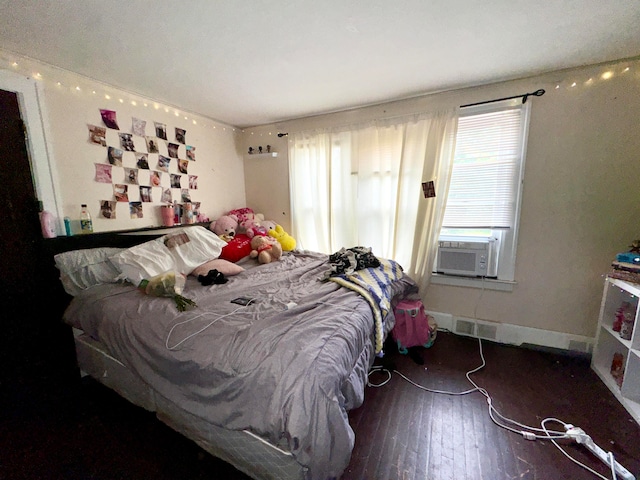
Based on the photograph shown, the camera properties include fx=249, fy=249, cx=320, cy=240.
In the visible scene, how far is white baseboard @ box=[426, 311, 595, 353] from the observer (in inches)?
84.2

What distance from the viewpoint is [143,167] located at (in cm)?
235

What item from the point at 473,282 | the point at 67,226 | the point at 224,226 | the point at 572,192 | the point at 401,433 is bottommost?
the point at 401,433

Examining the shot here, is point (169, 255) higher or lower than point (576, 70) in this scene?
lower

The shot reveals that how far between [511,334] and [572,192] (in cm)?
134

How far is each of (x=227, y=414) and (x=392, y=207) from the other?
226cm

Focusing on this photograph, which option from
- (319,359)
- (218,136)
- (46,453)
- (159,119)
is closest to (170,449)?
(46,453)

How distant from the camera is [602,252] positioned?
2016 mm

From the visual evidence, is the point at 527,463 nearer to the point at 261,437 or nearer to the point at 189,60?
the point at 261,437

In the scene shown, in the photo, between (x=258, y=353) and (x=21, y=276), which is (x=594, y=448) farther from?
(x=21, y=276)

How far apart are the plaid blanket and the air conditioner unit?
22.5 inches

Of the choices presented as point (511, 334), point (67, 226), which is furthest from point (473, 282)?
point (67, 226)

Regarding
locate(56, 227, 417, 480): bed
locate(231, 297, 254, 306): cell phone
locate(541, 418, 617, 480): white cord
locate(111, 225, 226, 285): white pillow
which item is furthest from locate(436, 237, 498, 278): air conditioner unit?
locate(111, 225, 226, 285): white pillow

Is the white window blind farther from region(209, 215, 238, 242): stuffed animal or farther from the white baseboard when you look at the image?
region(209, 215, 238, 242): stuffed animal

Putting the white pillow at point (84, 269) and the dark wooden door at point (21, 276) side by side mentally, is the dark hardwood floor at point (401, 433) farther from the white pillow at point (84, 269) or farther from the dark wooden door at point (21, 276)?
the white pillow at point (84, 269)
